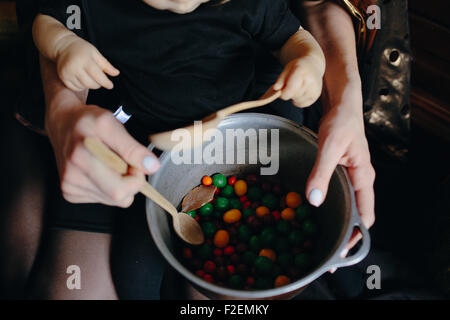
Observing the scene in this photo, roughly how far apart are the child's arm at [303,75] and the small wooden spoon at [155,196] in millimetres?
274

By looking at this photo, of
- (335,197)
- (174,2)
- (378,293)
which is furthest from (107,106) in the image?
(378,293)

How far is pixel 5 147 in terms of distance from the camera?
86 centimetres

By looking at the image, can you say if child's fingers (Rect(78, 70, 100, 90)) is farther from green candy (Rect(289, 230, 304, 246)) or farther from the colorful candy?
green candy (Rect(289, 230, 304, 246))

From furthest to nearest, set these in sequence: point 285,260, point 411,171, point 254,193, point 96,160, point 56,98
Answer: point 411,171 < point 254,193 < point 285,260 < point 56,98 < point 96,160

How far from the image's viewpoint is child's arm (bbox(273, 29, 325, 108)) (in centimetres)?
59

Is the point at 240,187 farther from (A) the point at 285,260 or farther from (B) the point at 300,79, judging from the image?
(B) the point at 300,79

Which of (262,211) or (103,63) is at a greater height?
(103,63)

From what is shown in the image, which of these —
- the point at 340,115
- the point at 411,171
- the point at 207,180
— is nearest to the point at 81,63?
the point at 207,180

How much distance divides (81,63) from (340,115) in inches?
19.0

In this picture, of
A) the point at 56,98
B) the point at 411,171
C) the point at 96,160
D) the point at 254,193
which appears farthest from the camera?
the point at 411,171

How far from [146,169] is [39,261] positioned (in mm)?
448

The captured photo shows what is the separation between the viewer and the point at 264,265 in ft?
2.38

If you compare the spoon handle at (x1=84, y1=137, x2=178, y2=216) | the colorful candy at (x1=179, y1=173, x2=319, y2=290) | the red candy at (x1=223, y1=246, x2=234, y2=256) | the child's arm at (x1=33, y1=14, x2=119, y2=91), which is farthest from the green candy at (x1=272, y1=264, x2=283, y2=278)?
the child's arm at (x1=33, y1=14, x2=119, y2=91)

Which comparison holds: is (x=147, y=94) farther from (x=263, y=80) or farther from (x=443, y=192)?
(x=443, y=192)
